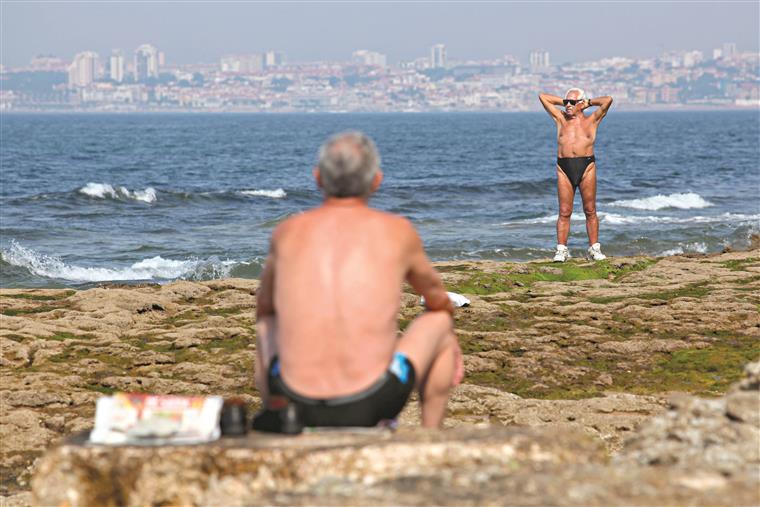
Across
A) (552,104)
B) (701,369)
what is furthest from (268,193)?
(701,369)

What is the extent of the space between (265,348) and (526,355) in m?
4.95

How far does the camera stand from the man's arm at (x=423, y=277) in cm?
440

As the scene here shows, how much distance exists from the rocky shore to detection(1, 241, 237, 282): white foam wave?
6048 mm

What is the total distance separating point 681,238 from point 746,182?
1952 cm

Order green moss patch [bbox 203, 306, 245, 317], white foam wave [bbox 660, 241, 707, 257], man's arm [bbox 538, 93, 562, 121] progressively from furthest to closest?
white foam wave [bbox 660, 241, 707, 257] → man's arm [bbox 538, 93, 562, 121] → green moss patch [bbox 203, 306, 245, 317]

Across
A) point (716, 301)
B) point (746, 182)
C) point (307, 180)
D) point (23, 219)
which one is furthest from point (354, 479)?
point (307, 180)

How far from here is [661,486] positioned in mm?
3598

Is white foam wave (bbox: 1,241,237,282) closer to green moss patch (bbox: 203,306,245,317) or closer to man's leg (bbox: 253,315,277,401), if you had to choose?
green moss patch (bbox: 203,306,245,317)

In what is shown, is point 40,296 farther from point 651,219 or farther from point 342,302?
point 651,219

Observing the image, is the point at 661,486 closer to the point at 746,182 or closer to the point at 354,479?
A: the point at 354,479

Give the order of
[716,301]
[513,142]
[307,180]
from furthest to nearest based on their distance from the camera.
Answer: [513,142]
[307,180]
[716,301]

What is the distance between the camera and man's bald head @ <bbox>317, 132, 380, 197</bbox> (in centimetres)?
424

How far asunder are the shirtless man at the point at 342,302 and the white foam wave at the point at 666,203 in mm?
26012

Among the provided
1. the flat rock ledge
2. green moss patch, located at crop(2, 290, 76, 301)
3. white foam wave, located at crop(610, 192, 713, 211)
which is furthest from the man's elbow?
white foam wave, located at crop(610, 192, 713, 211)
